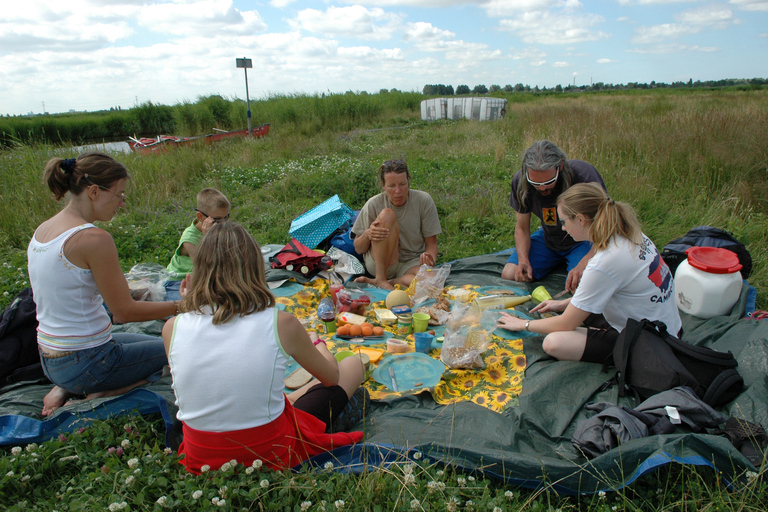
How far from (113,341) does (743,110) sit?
359 inches

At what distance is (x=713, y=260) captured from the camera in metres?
3.30

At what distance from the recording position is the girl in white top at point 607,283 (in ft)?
8.45

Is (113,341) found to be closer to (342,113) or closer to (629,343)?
(629,343)

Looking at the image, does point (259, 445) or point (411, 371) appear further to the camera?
point (411, 371)

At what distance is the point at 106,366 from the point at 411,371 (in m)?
1.80

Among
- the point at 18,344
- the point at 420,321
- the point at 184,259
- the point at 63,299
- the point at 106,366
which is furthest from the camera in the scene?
the point at 184,259

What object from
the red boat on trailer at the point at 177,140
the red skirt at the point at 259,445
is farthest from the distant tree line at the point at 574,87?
the red skirt at the point at 259,445

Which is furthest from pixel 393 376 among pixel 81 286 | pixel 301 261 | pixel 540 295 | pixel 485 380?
pixel 301 261

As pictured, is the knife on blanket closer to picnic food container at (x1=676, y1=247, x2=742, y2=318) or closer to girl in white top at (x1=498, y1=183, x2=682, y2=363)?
girl in white top at (x1=498, y1=183, x2=682, y2=363)

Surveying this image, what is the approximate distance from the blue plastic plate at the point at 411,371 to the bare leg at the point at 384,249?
142cm

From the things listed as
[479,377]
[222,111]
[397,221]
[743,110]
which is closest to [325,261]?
[397,221]

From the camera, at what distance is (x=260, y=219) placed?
21.6 feet

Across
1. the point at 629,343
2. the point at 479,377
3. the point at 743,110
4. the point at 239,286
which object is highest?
the point at 743,110

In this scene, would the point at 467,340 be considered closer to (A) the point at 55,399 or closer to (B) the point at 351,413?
(B) the point at 351,413
